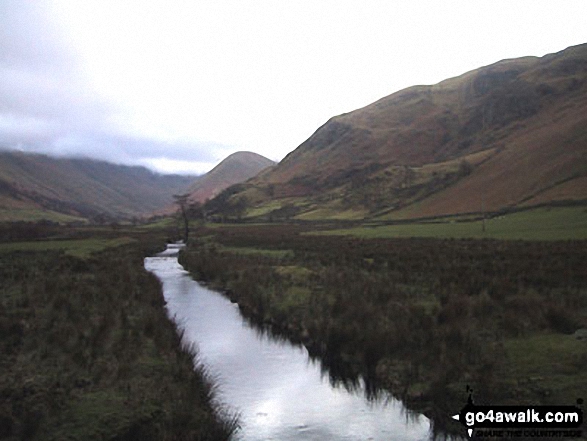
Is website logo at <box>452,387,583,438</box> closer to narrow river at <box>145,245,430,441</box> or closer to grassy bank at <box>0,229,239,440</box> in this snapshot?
narrow river at <box>145,245,430,441</box>

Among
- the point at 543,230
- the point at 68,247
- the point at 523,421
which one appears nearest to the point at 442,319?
the point at 523,421

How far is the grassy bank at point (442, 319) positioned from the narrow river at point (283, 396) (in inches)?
39.0

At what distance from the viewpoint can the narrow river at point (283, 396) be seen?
15867 mm

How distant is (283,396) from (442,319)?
26.5ft

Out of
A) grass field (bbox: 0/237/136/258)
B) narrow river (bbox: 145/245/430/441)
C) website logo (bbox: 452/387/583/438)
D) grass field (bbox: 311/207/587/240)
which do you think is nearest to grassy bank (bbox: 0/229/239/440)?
narrow river (bbox: 145/245/430/441)

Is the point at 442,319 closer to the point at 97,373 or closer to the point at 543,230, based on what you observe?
the point at 97,373

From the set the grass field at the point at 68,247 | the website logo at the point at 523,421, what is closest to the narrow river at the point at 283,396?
the website logo at the point at 523,421

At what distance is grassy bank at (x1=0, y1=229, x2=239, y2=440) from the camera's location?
13.7 m

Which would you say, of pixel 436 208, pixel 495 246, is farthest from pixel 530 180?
pixel 495 246

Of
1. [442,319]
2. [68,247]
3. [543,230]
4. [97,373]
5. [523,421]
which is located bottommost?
[523,421]

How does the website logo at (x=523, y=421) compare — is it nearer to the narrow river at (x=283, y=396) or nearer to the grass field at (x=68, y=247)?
the narrow river at (x=283, y=396)

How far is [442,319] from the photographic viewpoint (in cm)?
2269

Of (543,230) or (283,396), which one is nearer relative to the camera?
(283,396)

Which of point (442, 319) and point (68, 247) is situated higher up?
point (68, 247)
